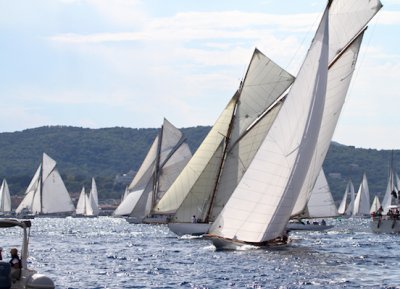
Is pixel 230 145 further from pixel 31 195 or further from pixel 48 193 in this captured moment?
pixel 31 195

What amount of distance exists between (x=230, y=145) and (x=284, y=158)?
27.0 m

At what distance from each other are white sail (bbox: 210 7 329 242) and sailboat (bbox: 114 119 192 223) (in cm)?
6844

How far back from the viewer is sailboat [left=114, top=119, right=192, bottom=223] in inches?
5221

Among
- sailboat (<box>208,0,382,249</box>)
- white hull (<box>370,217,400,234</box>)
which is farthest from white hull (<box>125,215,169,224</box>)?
sailboat (<box>208,0,382,249</box>)

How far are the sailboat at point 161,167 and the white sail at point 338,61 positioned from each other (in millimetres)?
62433

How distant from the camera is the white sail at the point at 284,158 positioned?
199ft

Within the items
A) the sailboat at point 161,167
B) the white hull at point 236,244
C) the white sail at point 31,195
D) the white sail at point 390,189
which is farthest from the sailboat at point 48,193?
the white hull at point 236,244

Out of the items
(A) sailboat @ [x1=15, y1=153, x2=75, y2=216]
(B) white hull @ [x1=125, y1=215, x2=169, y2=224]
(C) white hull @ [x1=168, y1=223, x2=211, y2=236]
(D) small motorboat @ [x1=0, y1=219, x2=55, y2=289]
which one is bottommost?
(D) small motorboat @ [x1=0, y1=219, x2=55, y2=289]

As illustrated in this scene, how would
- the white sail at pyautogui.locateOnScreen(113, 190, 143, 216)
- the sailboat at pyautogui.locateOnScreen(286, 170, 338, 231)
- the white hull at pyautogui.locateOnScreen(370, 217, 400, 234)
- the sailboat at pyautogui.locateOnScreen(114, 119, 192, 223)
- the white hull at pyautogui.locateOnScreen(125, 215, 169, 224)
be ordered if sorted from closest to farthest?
the white hull at pyautogui.locateOnScreen(370, 217, 400, 234) → the sailboat at pyautogui.locateOnScreen(286, 170, 338, 231) → the white hull at pyautogui.locateOnScreen(125, 215, 169, 224) → the sailboat at pyautogui.locateOnScreen(114, 119, 192, 223) → the white sail at pyautogui.locateOnScreen(113, 190, 143, 216)

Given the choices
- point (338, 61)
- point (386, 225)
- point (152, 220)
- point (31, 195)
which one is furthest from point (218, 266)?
point (31, 195)

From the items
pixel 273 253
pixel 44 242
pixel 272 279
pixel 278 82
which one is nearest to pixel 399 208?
pixel 278 82

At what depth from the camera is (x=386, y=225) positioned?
110125 millimetres

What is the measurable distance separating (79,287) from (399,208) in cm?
7244

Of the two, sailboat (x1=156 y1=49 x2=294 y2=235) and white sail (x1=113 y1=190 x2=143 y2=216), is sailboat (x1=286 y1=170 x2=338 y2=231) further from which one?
white sail (x1=113 y1=190 x2=143 y2=216)
